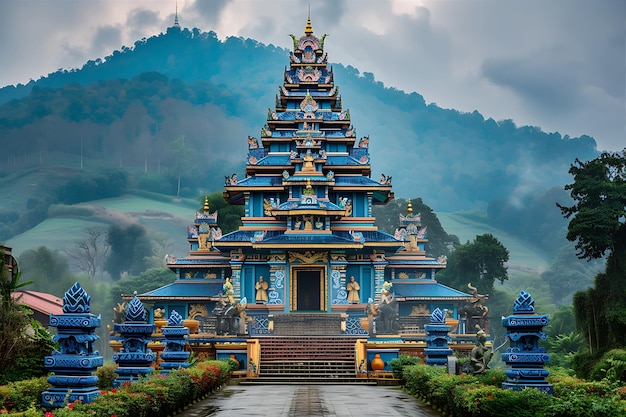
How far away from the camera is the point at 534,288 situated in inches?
4596

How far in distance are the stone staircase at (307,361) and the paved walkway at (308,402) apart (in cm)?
240

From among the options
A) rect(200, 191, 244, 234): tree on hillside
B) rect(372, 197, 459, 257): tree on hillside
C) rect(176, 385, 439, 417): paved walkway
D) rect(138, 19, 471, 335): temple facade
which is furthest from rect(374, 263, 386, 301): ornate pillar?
rect(372, 197, 459, 257): tree on hillside

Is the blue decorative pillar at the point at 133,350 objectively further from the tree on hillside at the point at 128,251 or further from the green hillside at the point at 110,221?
the green hillside at the point at 110,221

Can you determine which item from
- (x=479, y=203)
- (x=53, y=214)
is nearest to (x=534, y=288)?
(x=479, y=203)

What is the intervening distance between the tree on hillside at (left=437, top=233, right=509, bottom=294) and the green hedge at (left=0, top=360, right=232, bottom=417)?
5195cm

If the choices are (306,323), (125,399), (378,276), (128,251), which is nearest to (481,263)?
(378,276)

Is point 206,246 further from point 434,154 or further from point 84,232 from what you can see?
point 434,154

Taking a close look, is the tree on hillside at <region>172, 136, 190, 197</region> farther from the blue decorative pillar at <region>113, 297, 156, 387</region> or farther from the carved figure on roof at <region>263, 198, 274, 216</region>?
the blue decorative pillar at <region>113, 297, 156, 387</region>

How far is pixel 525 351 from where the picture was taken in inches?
590

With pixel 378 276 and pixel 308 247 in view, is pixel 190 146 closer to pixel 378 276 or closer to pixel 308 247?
pixel 378 276

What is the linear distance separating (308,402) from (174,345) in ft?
16.4

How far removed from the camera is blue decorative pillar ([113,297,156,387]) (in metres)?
17.6

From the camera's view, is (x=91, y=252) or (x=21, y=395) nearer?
(x=21, y=395)

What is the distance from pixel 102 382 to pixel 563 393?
11733mm
